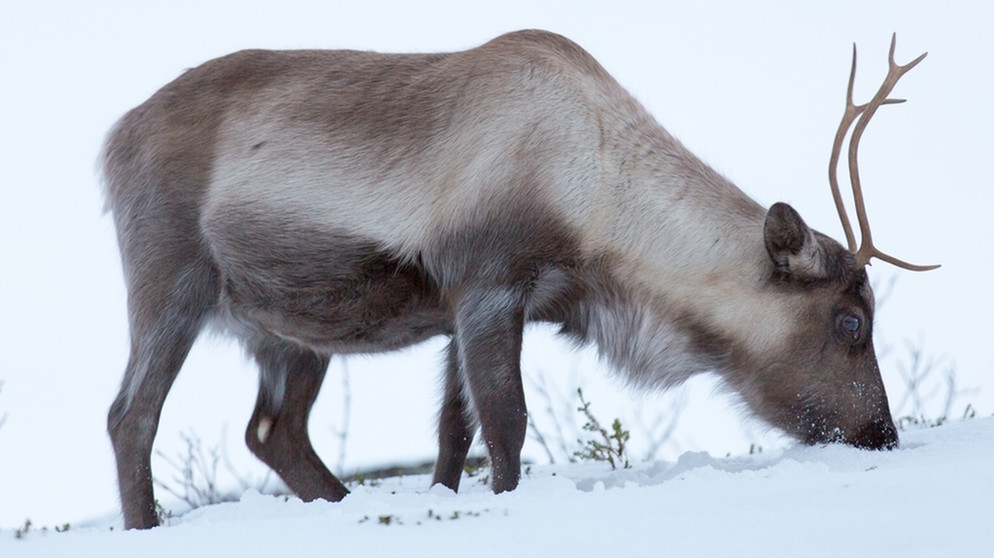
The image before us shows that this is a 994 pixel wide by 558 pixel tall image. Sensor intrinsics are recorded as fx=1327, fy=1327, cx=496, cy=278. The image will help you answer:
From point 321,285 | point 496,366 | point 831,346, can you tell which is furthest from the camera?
point 321,285

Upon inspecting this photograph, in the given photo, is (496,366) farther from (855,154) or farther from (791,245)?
(855,154)

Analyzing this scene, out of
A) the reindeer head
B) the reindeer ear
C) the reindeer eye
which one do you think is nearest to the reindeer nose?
the reindeer head

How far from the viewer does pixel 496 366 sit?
191 inches

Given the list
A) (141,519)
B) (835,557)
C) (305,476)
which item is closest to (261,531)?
(835,557)

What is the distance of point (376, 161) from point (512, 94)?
23.5 inches

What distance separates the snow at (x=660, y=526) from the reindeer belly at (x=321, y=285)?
1482 mm

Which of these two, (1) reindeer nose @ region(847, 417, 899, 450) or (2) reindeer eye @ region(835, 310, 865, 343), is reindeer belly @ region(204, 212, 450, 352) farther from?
(1) reindeer nose @ region(847, 417, 899, 450)

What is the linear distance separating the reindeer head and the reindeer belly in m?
1.35

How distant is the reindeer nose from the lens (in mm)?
4891

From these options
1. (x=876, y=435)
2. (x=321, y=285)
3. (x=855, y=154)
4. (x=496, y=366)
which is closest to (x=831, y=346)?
(x=876, y=435)

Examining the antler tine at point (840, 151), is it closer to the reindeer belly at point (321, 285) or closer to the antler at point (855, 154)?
the antler at point (855, 154)

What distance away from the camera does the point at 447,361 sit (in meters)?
5.62

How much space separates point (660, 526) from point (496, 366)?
187 cm

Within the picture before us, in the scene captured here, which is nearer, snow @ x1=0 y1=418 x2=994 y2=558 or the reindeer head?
snow @ x1=0 y1=418 x2=994 y2=558
